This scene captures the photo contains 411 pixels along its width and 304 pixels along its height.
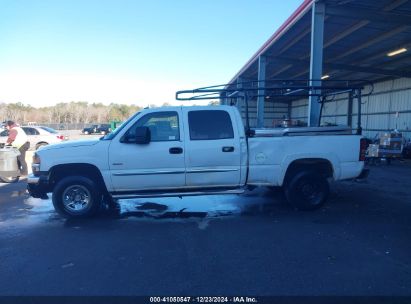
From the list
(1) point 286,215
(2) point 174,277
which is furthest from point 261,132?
(2) point 174,277

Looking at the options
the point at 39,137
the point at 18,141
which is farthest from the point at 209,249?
the point at 39,137

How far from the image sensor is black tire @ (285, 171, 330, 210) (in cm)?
644

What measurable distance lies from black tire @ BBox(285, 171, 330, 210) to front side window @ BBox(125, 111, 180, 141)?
8.08 feet

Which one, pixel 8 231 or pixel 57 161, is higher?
pixel 57 161

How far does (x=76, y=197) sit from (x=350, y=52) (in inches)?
677

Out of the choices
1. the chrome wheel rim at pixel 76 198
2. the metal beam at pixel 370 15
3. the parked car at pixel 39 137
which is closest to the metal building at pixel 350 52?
the metal beam at pixel 370 15

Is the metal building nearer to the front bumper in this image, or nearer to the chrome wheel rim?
the chrome wheel rim

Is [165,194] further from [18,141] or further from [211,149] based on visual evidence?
[18,141]

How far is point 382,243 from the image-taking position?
483 centimetres

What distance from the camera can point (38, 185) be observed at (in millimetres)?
5992

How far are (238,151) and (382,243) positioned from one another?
2751mm

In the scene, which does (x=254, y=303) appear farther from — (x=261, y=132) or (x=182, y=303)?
(x=261, y=132)

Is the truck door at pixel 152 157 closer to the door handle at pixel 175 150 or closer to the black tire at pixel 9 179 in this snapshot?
the door handle at pixel 175 150

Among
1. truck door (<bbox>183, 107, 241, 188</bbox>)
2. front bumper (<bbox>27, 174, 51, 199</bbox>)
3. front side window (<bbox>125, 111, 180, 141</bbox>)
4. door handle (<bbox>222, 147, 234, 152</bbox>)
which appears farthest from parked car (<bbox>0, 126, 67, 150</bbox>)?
door handle (<bbox>222, 147, 234, 152</bbox>)
